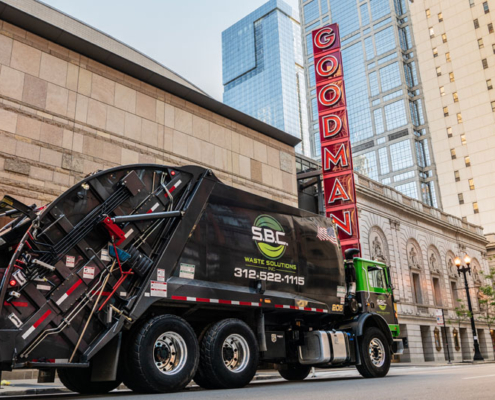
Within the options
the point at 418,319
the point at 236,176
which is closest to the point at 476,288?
the point at 418,319

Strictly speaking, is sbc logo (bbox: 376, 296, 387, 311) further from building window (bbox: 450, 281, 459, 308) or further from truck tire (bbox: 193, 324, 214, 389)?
building window (bbox: 450, 281, 459, 308)

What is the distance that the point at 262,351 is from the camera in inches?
419

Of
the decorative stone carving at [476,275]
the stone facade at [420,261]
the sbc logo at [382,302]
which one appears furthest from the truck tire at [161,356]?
the decorative stone carving at [476,275]

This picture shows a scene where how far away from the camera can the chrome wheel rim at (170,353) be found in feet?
27.7

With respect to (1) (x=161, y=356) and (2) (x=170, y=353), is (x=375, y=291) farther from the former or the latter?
(1) (x=161, y=356)

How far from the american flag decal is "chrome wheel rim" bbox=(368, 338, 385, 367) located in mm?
2822

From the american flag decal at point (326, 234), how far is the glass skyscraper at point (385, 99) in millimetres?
85415

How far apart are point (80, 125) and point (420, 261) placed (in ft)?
108

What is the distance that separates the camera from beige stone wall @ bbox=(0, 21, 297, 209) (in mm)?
15945

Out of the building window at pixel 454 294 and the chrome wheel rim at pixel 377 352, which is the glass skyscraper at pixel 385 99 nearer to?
the building window at pixel 454 294

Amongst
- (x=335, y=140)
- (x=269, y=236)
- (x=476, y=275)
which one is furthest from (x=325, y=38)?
(x=476, y=275)

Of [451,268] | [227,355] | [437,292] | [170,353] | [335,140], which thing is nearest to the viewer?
[170,353]

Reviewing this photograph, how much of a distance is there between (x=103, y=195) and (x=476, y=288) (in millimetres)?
49865

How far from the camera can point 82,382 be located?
31.0 ft
